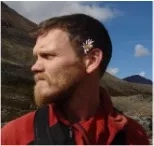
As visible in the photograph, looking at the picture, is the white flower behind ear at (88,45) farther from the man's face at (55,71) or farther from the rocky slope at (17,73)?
the rocky slope at (17,73)

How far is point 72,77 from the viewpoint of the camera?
4.11m

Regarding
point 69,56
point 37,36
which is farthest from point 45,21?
point 69,56

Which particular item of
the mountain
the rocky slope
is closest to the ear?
the rocky slope

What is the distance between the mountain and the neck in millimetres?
8770

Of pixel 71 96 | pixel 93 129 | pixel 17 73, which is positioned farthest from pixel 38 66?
pixel 17 73

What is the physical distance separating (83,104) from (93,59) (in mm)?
464

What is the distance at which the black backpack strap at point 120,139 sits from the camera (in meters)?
4.01

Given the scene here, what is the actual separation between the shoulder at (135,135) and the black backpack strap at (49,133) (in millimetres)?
555

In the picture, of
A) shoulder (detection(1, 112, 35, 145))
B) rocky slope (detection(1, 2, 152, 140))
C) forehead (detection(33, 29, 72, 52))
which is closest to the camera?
shoulder (detection(1, 112, 35, 145))

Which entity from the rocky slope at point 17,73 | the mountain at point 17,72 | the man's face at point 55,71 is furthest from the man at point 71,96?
the mountain at point 17,72

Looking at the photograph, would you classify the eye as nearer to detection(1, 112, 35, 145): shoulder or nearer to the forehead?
the forehead

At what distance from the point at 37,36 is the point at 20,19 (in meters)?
176

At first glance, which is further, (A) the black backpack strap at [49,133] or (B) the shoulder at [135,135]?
(B) the shoulder at [135,135]

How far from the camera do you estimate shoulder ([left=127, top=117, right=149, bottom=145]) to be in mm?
4051
